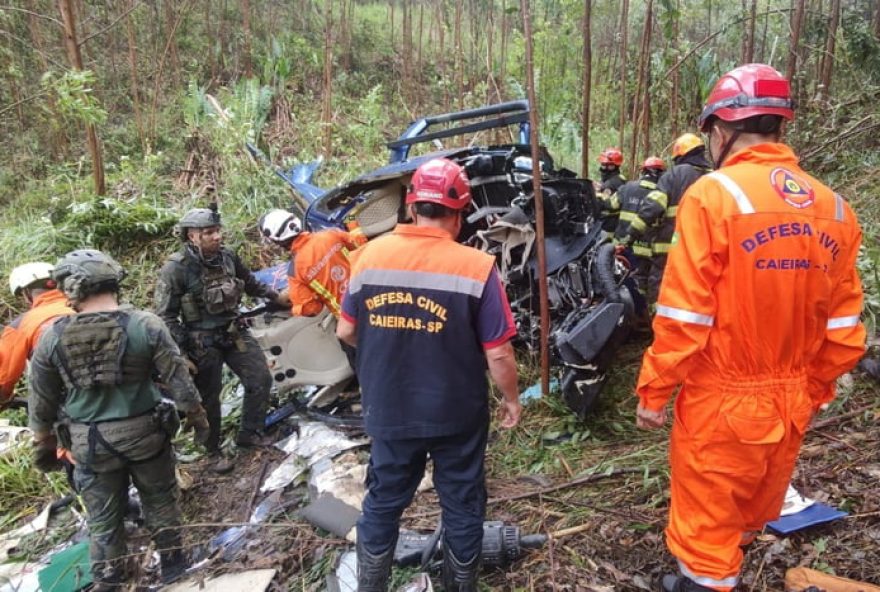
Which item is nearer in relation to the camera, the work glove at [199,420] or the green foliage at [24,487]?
the work glove at [199,420]

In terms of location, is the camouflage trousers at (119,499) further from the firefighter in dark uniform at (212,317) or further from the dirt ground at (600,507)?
the firefighter in dark uniform at (212,317)

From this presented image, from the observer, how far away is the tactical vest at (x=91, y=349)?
2.60m

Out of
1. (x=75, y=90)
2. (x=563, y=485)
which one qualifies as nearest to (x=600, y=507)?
(x=563, y=485)

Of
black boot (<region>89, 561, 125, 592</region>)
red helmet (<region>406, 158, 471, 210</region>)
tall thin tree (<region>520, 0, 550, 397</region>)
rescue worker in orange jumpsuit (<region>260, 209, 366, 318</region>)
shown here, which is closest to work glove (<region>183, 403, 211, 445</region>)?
black boot (<region>89, 561, 125, 592</region>)

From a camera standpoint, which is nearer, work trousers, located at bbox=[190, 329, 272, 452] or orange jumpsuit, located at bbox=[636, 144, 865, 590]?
orange jumpsuit, located at bbox=[636, 144, 865, 590]

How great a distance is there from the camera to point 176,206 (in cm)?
754

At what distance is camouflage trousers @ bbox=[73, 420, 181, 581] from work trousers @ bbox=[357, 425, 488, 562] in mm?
1317

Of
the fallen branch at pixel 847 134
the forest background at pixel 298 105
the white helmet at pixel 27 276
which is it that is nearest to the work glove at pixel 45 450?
the white helmet at pixel 27 276

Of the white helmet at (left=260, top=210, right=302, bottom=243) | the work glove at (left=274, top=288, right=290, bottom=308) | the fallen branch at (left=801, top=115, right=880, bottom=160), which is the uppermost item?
the fallen branch at (left=801, top=115, right=880, bottom=160)

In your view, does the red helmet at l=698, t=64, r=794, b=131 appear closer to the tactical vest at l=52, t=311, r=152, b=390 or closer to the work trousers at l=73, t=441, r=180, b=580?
the tactical vest at l=52, t=311, r=152, b=390

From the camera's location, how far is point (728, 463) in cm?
182

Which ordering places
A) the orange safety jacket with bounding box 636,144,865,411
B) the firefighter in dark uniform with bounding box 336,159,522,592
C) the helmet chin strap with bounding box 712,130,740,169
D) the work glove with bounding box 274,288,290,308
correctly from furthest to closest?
the work glove with bounding box 274,288,290,308 < the firefighter in dark uniform with bounding box 336,159,522,592 < the helmet chin strap with bounding box 712,130,740,169 < the orange safety jacket with bounding box 636,144,865,411

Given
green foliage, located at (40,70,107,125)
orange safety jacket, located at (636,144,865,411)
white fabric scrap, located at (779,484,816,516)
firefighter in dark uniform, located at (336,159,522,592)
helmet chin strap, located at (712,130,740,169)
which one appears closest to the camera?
orange safety jacket, located at (636,144,865,411)

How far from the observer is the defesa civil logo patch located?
1.73 meters
